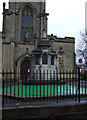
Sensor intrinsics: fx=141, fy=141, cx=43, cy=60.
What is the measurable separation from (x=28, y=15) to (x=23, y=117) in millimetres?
24877

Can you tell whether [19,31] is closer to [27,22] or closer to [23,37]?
[23,37]

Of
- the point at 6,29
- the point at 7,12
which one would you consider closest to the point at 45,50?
the point at 6,29

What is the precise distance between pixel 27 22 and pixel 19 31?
8.86 ft

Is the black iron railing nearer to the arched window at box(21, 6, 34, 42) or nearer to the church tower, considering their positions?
the church tower

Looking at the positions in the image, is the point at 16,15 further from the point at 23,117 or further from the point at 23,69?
the point at 23,117

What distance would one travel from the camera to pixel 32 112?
5473 mm

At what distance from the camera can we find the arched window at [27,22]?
26.9 m

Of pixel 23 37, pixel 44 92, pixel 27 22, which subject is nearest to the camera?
pixel 44 92

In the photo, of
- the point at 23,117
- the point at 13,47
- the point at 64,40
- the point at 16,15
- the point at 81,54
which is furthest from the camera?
the point at 81,54

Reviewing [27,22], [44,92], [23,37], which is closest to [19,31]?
Result: [23,37]

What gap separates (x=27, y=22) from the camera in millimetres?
27594

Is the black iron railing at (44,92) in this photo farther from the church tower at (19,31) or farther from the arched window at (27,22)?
the arched window at (27,22)

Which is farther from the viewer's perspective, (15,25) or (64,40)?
(64,40)

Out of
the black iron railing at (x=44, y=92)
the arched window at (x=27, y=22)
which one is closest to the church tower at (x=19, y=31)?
the arched window at (x=27, y=22)
